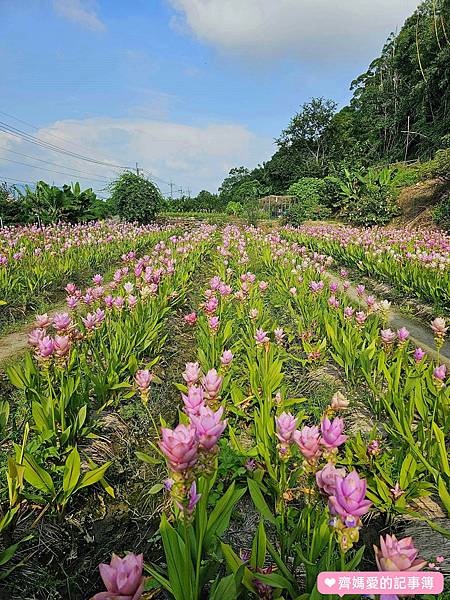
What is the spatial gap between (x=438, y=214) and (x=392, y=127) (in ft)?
89.3

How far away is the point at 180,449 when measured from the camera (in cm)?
101

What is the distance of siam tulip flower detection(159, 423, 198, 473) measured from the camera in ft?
3.34

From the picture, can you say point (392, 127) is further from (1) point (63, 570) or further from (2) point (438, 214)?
(1) point (63, 570)

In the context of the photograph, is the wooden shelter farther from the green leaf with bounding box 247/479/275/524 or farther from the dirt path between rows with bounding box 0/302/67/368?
the green leaf with bounding box 247/479/275/524

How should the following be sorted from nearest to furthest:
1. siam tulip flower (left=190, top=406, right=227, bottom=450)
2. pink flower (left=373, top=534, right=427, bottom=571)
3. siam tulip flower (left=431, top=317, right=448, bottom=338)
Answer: pink flower (left=373, top=534, right=427, bottom=571) < siam tulip flower (left=190, top=406, right=227, bottom=450) < siam tulip flower (left=431, top=317, right=448, bottom=338)

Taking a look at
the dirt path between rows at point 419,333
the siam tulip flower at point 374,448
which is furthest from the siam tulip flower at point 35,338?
the dirt path between rows at point 419,333

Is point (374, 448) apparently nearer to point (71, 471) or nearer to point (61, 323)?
point (71, 471)

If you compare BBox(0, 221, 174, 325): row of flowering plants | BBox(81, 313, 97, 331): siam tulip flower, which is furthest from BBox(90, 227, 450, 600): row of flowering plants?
BBox(0, 221, 174, 325): row of flowering plants

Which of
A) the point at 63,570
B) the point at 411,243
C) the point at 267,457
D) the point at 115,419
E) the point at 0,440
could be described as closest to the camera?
the point at 63,570

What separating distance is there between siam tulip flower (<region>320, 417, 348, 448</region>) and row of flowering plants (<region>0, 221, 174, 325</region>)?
4552mm

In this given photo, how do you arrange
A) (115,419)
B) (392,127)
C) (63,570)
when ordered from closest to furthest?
(63,570)
(115,419)
(392,127)

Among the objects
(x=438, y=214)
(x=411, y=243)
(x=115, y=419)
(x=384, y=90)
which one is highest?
(x=384, y=90)

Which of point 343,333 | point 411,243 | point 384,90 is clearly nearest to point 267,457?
point 343,333

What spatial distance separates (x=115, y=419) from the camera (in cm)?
273
